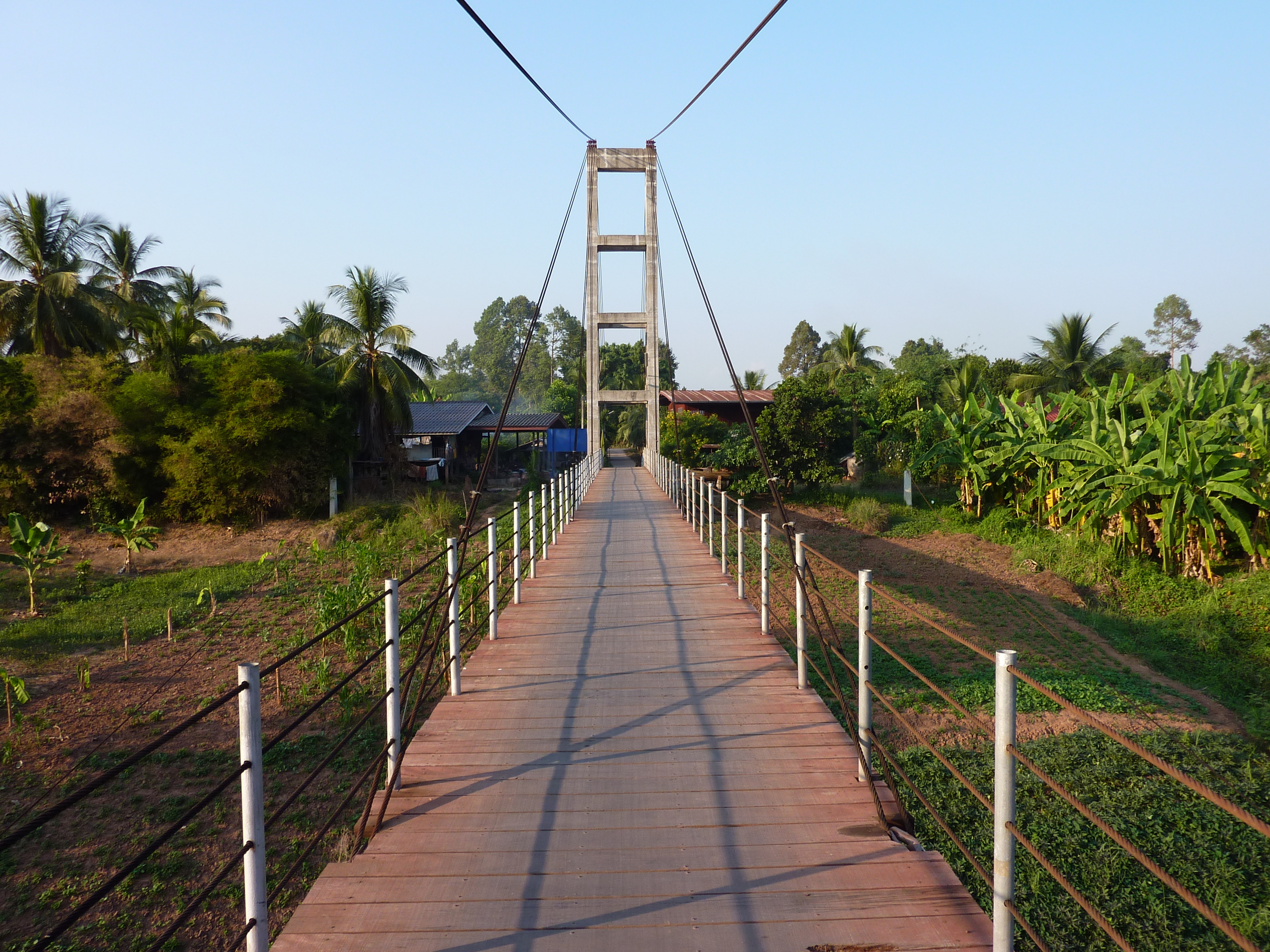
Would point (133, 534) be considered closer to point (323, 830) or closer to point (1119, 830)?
point (323, 830)

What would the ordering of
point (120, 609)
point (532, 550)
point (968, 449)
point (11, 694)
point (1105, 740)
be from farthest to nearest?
1. point (968, 449)
2. point (120, 609)
3. point (11, 694)
4. point (532, 550)
5. point (1105, 740)

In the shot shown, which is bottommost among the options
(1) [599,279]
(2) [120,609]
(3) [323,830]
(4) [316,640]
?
(2) [120,609]

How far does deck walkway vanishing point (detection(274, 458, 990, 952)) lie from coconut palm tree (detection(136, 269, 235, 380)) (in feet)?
52.5

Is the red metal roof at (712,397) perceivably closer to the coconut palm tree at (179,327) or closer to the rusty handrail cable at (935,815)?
the coconut palm tree at (179,327)

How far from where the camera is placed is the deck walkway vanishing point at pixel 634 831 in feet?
Answer: 7.52

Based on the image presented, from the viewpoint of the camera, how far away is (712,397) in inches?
1284

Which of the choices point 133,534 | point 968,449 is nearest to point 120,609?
point 133,534

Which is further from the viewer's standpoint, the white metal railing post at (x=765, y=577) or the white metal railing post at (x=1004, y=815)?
the white metal railing post at (x=765, y=577)

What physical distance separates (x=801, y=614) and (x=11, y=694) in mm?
7883

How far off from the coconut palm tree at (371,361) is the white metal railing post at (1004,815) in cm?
2072

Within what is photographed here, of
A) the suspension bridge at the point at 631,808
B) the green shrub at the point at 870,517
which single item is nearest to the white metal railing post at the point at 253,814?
the suspension bridge at the point at 631,808

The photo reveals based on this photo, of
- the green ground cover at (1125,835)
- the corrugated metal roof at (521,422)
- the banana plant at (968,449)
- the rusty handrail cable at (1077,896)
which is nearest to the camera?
the rusty handrail cable at (1077,896)

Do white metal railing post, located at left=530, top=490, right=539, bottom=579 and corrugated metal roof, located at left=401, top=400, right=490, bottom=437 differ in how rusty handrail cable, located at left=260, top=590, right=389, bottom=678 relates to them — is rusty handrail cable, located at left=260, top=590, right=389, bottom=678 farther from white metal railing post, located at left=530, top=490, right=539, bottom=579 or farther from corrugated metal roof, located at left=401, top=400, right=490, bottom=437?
corrugated metal roof, located at left=401, top=400, right=490, bottom=437

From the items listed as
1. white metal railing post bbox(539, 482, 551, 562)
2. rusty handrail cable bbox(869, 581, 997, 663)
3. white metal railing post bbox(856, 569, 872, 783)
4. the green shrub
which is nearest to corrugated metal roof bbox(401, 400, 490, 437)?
the green shrub
